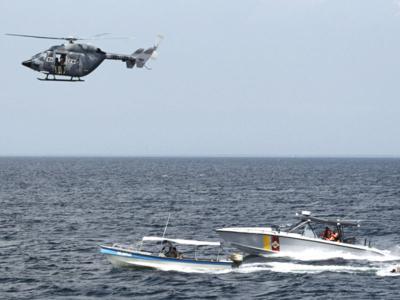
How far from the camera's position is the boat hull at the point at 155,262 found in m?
42.1

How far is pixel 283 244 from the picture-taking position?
1817 inches

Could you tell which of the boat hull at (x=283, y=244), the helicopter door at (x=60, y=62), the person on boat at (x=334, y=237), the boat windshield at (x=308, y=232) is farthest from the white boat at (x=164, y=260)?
the helicopter door at (x=60, y=62)

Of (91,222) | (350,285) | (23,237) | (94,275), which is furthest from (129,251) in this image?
(91,222)

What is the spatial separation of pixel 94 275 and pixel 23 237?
61.6 ft

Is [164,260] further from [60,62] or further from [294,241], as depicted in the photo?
[60,62]

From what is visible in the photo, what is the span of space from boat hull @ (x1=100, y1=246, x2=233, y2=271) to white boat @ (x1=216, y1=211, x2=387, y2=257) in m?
4.93

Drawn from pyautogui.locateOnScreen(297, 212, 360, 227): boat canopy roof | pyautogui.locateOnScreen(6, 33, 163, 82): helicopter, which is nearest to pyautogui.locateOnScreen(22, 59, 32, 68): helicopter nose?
pyautogui.locateOnScreen(6, 33, 163, 82): helicopter

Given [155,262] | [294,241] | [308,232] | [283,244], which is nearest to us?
[155,262]

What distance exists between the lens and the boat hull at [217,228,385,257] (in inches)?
1794

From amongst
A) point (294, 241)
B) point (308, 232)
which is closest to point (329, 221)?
point (308, 232)

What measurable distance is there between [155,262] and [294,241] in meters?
10.1

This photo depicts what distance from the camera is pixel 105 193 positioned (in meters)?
111

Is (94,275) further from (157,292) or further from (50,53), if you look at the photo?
(50,53)

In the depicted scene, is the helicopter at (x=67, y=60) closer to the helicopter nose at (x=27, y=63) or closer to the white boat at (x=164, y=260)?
the helicopter nose at (x=27, y=63)
